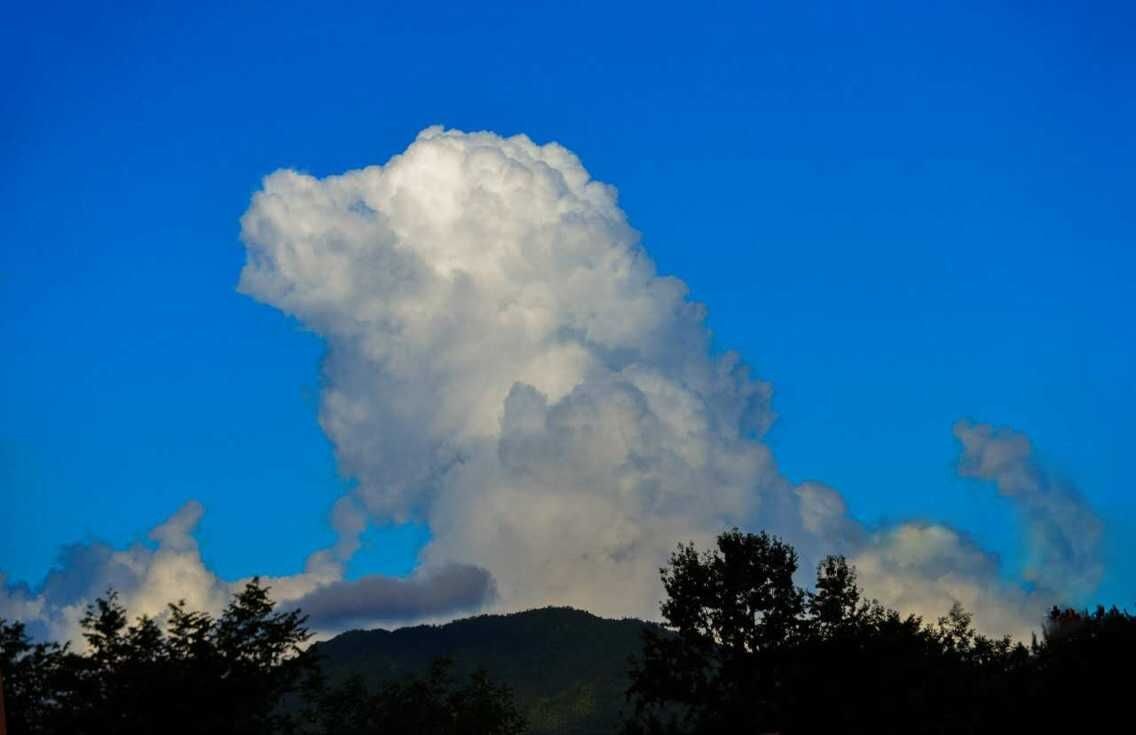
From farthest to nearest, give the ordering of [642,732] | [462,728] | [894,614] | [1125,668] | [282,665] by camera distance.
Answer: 1. [462,728]
2. [894,614]
3. [642,732]
4. [282,665]
5. [1125,668]

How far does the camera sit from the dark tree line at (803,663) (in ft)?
215

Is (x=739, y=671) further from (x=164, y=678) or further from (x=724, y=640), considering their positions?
(x=164, y=678)

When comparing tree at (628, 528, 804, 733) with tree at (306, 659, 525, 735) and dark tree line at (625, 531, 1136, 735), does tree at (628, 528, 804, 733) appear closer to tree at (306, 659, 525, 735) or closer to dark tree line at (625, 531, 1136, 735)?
dark tree line at (625, 531, 1136, 735)

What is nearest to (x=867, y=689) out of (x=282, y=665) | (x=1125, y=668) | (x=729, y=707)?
(x=729, y=707)

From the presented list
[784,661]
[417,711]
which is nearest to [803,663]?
→ [784,661]

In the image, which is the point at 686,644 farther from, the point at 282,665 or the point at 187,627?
the point at 187,627

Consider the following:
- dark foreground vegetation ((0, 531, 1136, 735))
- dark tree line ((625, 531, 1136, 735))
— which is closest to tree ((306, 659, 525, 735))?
dark foreground vegetation ((0, 531, 1136, 735))

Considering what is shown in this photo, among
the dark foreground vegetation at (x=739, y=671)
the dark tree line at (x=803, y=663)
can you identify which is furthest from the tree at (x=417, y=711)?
the dark tree line at (x=803, y=663)

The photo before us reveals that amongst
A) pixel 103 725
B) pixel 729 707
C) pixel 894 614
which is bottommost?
pixel 103 725

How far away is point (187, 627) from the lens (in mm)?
72625

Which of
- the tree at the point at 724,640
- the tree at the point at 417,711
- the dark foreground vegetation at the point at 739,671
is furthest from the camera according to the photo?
the tree at the point at 417,711

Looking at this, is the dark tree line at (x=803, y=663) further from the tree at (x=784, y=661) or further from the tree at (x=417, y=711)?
the tree at (x=417, y=711)

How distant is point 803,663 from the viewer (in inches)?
2990

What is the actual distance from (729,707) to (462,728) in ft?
97.6
